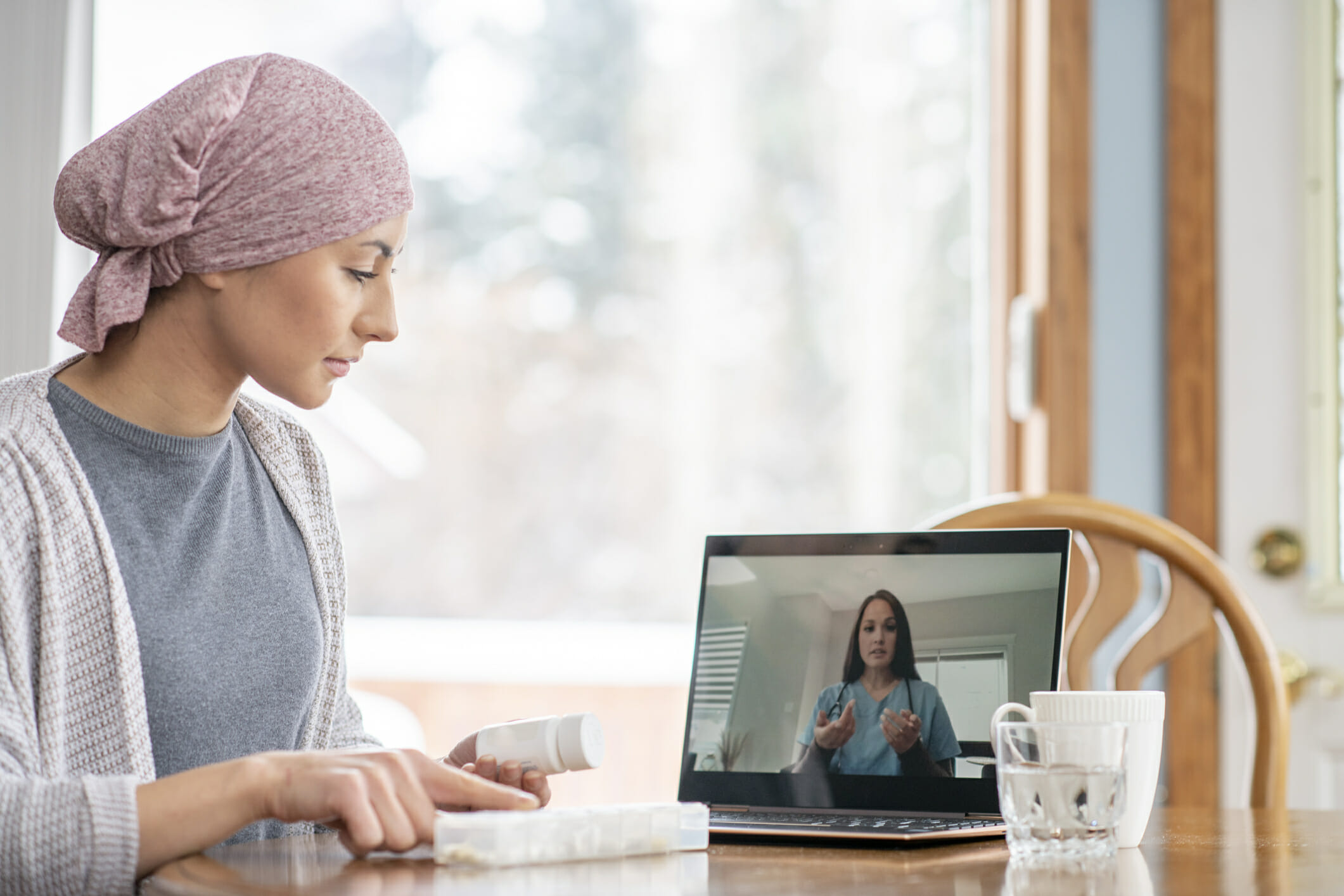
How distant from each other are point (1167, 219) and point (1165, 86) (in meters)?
0.21

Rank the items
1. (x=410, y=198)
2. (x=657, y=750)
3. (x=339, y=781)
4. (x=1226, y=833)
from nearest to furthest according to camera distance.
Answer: (x=339, y=781) < (x=1226, y=833) < (x=410, y=198) < (x=657, y=750)

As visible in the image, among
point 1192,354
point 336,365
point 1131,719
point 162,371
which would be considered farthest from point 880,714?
point 1192,354

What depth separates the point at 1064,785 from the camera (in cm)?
69

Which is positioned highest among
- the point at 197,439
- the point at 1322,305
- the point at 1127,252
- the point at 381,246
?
the point at 1127,252

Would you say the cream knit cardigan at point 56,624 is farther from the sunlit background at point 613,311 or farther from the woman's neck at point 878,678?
the sunlit background at point 613,311

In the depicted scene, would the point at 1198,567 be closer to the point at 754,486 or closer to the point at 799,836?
the point at 799,836

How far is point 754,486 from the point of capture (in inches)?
93.4

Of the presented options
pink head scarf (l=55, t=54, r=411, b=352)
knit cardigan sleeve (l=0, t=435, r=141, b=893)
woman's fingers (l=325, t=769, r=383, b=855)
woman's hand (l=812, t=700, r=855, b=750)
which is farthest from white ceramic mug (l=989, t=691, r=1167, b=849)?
pink head scarf (l=55, t=54, r=411, b=352)

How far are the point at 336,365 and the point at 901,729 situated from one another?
20.5 inches

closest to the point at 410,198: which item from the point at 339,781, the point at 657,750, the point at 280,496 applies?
the point at 280,496

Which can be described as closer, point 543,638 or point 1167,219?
point 1167,219

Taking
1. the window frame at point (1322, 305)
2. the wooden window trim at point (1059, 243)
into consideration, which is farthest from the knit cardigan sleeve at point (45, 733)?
the window frame at point (1322, 305)

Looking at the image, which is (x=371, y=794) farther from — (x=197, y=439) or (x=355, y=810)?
(x=197, y=439)

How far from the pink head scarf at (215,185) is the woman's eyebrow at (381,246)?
1cm
